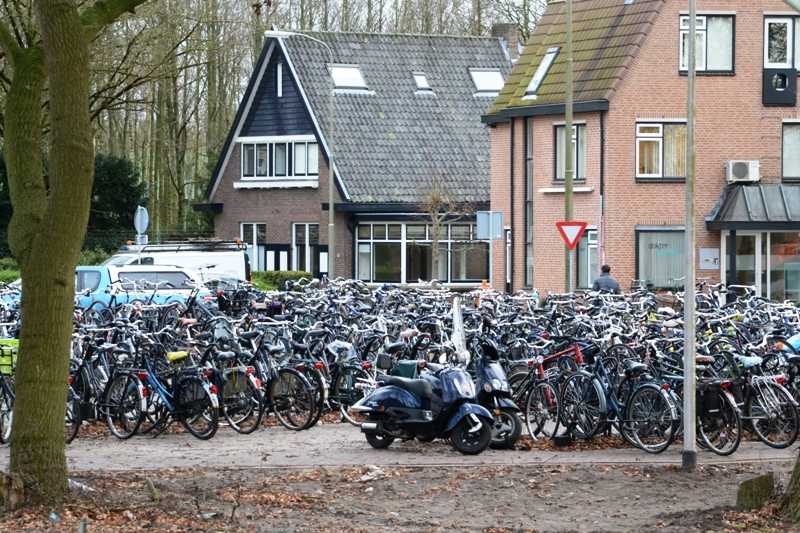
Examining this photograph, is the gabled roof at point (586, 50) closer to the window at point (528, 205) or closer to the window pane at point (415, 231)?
the window at point (528, 205)

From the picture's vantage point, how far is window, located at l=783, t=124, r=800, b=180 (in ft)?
119

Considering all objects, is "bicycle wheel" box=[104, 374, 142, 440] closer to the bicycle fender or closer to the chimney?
the bicycle fender

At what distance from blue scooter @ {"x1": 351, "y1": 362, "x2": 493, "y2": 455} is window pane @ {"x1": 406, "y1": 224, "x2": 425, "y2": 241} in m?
36.2

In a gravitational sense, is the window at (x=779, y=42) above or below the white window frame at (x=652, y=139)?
above

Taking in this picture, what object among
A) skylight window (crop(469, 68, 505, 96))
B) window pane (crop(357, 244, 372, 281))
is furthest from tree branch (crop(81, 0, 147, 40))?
skylight window (crop(469, 68, 505, 96))

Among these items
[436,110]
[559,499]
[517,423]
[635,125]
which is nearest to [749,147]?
[635,125]

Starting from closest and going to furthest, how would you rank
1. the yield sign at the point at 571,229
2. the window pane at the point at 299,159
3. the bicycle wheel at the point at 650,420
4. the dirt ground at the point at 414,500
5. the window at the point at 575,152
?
the dirt ground at the point at 414,500 → the bicycle wheel at the point at 650,420 → the yield sign at the point at 571,229 → the window at the point at 575,152 → the window pane at the point at 299,159

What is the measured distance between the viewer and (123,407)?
15.6m

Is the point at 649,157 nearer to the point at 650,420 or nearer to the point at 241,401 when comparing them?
the point at 241,401

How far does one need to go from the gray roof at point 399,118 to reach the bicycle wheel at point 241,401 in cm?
3368

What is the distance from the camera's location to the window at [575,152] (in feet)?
121

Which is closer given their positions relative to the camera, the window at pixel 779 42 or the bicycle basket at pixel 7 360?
the bicycle basket at pixel 7 360

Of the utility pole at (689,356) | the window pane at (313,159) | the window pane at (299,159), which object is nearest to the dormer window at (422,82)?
the window pane at (313,159)

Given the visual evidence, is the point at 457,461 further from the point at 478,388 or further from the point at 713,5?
the point at 713,5
